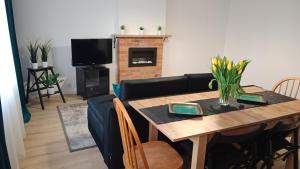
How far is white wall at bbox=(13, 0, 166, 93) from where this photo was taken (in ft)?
13.3

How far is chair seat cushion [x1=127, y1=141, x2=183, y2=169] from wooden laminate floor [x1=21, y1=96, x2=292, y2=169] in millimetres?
732

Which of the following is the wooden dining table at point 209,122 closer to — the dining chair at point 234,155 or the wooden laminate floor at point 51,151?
the dining chair at point 234,155

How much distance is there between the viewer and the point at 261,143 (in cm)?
196

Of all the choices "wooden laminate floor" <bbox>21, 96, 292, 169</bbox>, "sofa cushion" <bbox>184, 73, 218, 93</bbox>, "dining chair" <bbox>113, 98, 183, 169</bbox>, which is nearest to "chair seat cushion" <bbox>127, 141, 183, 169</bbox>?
"dining chair" <bbox>113, 98, 183, 169</bbox>

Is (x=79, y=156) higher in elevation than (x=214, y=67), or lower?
lower

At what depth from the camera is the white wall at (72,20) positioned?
160 inches

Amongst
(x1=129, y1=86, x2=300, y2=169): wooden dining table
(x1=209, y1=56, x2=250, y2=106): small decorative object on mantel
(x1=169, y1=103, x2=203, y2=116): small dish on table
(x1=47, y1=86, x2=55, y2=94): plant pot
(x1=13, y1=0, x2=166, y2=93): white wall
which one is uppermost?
(x1=13, y1=0, x2=166, y2=93): white wall

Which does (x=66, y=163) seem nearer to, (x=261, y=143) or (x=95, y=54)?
(x=261, y=143)

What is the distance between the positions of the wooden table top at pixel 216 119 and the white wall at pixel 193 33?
3503mm

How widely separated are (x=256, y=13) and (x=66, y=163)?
482 cm

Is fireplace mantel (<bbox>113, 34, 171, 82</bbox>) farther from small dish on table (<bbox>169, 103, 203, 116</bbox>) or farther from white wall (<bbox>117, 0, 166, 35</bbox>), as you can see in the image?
small dish on table (<bbox>169, 103, 203, 116</bbox>)

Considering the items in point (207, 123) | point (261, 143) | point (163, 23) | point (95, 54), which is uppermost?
point (163, 23)

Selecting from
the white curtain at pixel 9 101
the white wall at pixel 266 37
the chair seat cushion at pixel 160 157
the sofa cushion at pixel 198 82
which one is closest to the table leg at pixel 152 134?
the chair seat cushion at pixel 160 157

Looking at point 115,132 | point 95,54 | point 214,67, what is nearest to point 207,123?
point 214,67
